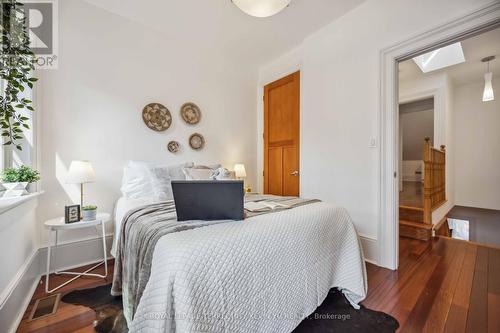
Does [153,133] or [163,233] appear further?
[153,133]

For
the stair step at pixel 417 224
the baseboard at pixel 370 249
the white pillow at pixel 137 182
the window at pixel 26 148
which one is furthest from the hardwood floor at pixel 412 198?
the window at pixel 26 148

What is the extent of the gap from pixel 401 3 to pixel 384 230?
7.34 ft

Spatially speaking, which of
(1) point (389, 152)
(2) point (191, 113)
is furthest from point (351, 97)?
(2) point (191, 113)

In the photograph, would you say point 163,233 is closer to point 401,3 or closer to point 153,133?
point 153,133

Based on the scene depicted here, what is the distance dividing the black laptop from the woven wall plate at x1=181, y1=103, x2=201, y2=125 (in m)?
2.08

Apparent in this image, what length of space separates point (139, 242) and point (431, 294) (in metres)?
2.19

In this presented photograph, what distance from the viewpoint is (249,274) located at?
1030 millimetres

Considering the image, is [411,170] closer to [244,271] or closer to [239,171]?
[239,171]

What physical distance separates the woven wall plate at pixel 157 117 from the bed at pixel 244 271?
149cm

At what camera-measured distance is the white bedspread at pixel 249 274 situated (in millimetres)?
842

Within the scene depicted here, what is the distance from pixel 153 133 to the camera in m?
2.78

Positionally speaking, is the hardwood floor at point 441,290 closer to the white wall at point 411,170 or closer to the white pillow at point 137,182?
the white pillow at point 137,182

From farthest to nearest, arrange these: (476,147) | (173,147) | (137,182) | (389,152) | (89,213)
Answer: (476,147) → (173,147) → (137,182) → (389,152) → (89,213)

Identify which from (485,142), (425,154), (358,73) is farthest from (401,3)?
(485,142)
